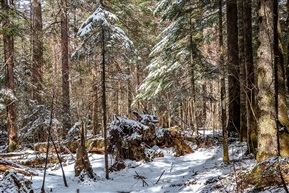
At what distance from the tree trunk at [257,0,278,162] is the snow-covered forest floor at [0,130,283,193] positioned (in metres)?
0.72

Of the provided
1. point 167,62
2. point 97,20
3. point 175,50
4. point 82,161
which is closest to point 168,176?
point 82,161

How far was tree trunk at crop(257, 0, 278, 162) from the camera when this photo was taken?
4.26 m

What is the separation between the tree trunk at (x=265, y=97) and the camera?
14.0 feet

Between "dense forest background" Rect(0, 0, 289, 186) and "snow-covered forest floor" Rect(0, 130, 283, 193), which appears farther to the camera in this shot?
"snow-covered forest floor" Rect(0, 130, 283, 193)

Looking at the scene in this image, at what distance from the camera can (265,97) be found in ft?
14.4

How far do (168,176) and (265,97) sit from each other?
4.24 meters

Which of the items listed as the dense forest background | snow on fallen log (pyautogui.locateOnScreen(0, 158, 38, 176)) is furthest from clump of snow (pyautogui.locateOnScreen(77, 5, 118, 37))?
snow on fallen log (pyautogui.locateOnScreen(0, 158, 38, 176))

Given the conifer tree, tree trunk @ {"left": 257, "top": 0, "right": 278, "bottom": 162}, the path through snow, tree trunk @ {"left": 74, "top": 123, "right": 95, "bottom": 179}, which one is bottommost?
the path through snow

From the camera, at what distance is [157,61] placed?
13.8 m

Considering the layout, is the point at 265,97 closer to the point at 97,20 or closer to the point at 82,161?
the point at 97,20

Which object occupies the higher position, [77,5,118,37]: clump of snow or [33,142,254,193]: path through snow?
[77,5,118,37]: clump of snow

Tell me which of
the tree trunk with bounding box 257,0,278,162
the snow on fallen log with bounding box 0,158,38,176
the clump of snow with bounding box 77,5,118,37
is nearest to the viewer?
the tree trunk with bounding box 257,0,278,162

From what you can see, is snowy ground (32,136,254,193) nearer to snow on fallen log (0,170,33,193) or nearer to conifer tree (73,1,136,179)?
conifer tree (73,1,136,179)

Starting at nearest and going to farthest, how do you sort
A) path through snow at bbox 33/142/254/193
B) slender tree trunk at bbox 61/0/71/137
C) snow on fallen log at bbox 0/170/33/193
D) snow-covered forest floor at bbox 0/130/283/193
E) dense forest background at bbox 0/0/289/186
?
snow on fallen log at bbox 0/170/33/193, dense forest background at bbox 0/0/289/186, snow-covered forest floor at bbox 0/130/283/193, path through snow at bbox 33/142/254/193, slender tree trunk at bbox 61/0/71/137
